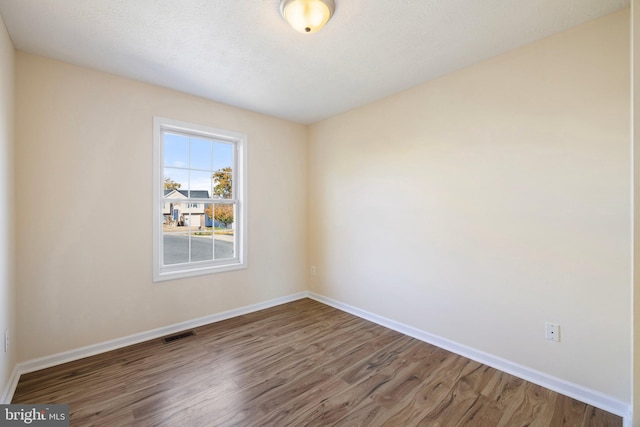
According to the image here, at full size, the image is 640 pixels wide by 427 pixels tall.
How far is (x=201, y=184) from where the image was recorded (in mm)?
3180

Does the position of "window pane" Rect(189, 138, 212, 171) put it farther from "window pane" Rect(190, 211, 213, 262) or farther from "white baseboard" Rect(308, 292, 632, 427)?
"white baseboard" Rect(308, 292, 632, 427)

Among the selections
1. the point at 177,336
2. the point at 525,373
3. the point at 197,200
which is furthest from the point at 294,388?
the point at 197,200

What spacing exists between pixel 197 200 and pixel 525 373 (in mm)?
3466

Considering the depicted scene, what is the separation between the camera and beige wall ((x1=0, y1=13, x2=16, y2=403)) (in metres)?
1.75

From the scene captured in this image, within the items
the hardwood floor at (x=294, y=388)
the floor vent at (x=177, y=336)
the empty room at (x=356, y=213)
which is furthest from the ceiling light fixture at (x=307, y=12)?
the floor vent at (x=177, y=336)

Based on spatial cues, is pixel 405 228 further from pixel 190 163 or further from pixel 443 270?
pixel 190 163

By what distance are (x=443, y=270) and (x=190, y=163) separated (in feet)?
9.63

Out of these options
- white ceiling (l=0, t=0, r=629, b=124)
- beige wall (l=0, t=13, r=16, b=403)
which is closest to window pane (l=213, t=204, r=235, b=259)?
white ceiling (l=0, t=0, r=629, b=124)

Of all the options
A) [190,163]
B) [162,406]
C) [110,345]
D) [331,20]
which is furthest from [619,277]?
[110,345]

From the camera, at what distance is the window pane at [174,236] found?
2.92m

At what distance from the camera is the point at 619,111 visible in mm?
1739

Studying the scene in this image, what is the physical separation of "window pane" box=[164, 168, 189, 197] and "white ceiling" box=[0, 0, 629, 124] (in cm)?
87

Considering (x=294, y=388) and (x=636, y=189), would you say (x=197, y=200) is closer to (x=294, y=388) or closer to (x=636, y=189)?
(x=294, y=388)

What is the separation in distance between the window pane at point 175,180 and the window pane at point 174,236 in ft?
0.54
